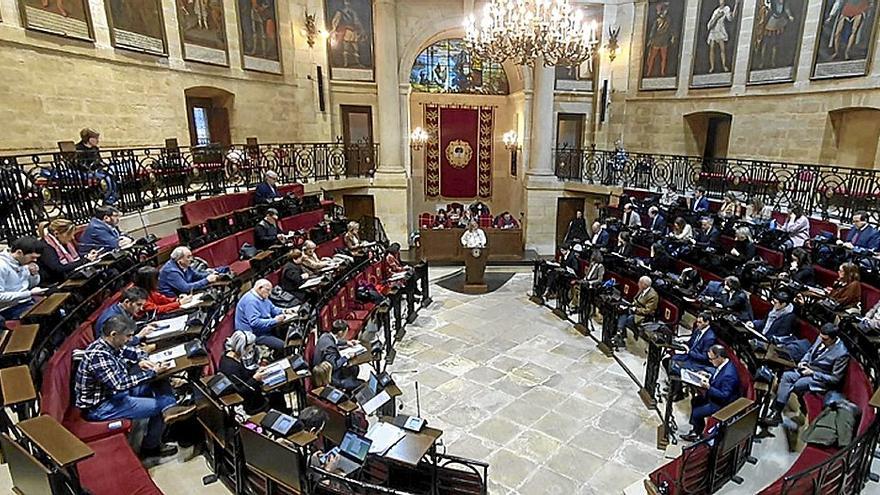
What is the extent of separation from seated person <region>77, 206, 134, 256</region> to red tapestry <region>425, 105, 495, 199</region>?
36.2 ft

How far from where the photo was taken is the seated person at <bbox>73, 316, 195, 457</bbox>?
125 inches

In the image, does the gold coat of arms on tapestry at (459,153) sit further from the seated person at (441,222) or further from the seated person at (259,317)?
the seated person at (259,317)

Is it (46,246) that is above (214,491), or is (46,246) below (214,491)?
above

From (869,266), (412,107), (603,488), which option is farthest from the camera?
(412,107)

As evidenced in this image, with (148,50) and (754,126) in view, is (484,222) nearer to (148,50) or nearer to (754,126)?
(754,126)

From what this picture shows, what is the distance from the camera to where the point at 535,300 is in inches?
368

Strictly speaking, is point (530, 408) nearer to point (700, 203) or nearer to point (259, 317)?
point (259, 317)

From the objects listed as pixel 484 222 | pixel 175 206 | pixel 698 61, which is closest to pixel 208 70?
pixel 175 206

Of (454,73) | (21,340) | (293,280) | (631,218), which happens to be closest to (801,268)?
(631,218)

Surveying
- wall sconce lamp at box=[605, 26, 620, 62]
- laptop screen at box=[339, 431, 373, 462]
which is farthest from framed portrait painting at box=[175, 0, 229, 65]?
wall sconce lamp at box=[605, 26, 620, 62]

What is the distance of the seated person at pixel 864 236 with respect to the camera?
6.53 metres

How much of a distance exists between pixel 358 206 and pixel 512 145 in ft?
17.3

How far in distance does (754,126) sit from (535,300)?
6746mm

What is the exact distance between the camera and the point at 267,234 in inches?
287
